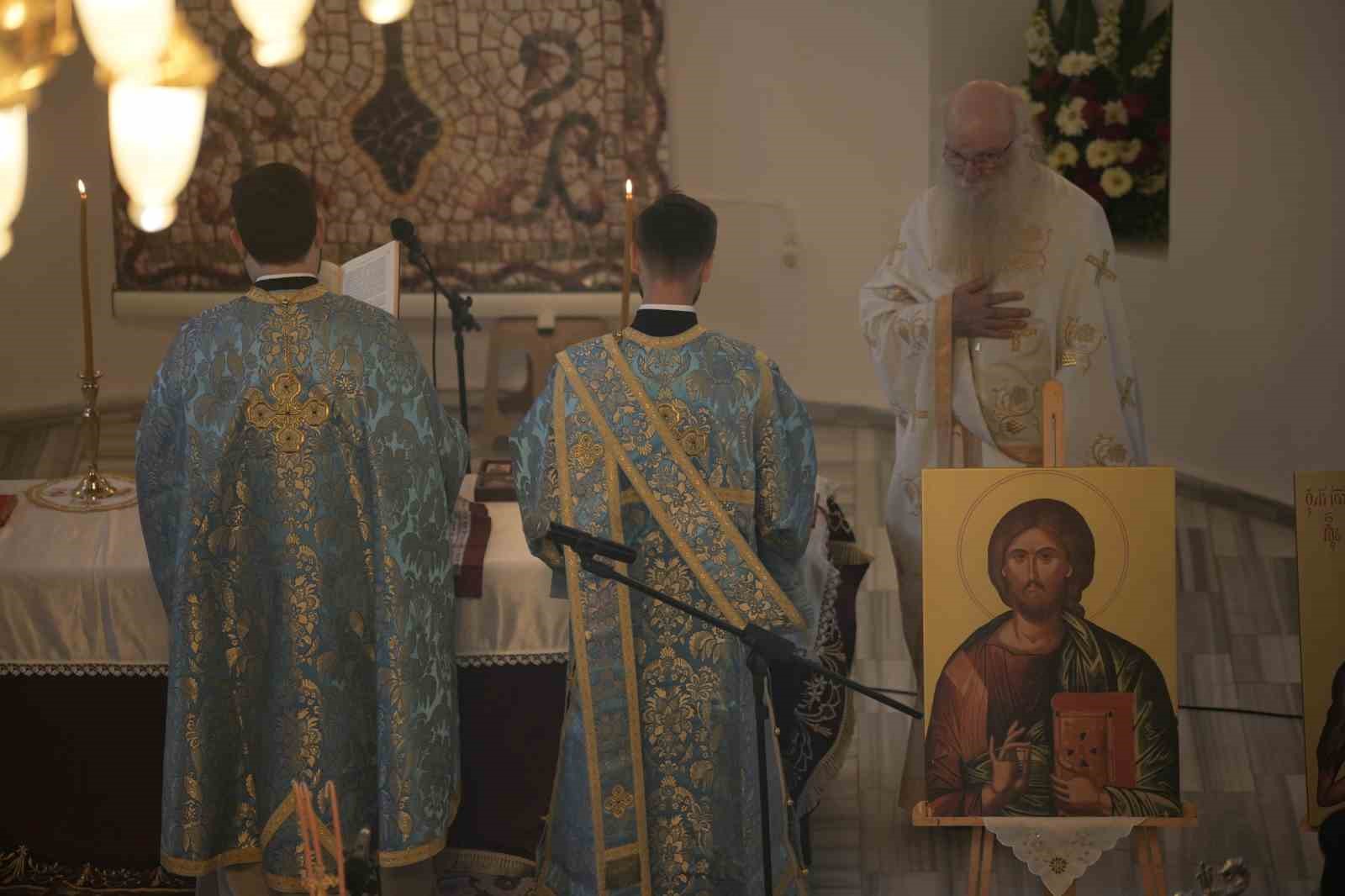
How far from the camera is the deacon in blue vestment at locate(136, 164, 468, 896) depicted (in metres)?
3.15

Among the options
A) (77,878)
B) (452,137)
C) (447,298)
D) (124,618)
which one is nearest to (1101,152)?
(452,137)

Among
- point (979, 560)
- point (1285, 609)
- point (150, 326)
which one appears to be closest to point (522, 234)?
point (150, 326)

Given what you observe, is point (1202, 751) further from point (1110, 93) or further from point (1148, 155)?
point (1110, 93)

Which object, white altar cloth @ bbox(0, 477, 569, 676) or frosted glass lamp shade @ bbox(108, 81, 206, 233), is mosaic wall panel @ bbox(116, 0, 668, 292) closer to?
frosted glass lamp shade @ bbox(108, 81, 206, 233)

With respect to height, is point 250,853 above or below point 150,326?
below

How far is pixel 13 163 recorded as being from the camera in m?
7.60

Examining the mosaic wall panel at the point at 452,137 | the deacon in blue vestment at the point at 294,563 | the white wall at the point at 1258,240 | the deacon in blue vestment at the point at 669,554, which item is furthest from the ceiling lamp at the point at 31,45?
the deacon in blue vestment at the point at 669,554

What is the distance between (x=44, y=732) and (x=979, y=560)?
6.46ft

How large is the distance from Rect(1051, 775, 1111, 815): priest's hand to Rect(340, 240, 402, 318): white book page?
5.21ft

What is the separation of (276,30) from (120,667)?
4.40 metres

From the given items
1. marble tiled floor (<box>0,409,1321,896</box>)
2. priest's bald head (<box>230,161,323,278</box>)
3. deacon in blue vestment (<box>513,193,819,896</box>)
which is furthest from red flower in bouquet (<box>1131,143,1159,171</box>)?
priest's bald head (<box>230,161,323,278</box>)

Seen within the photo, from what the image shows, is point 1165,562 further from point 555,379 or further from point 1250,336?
point 1250,336

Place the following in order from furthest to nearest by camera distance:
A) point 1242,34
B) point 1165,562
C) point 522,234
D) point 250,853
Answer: point 522,234 → point 1242,34 → point 250,853 → point 1165,562

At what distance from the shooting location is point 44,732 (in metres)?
3.58
